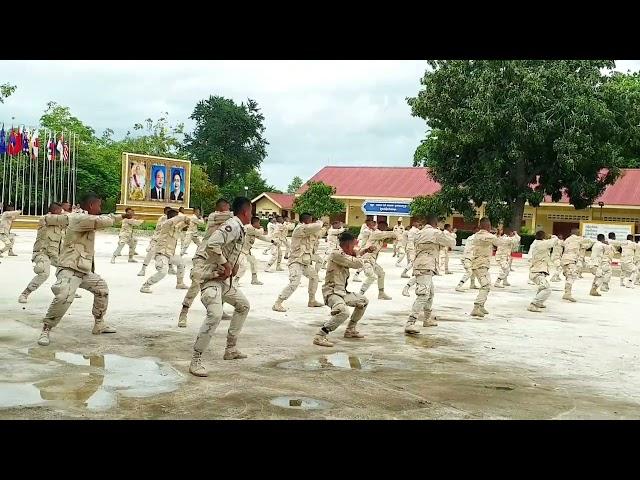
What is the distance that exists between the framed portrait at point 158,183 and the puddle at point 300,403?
3752 centimetres

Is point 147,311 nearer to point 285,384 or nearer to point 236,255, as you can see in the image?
point 236,255

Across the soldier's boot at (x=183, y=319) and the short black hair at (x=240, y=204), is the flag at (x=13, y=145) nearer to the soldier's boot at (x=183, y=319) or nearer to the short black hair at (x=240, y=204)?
the soldier's boot at (x=183, y=319)

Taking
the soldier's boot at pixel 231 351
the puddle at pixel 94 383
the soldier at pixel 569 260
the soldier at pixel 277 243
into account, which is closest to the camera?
the puddle at pixel 94 383

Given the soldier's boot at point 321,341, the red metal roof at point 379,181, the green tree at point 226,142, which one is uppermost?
the green tree at point 226,142

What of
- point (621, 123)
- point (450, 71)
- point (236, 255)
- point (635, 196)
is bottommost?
point (236, 255)

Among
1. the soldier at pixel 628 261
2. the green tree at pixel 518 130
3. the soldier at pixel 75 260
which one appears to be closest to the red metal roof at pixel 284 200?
the green tree at pixel 518 130

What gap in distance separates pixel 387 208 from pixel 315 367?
33.7 m

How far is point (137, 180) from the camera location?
40531 mm

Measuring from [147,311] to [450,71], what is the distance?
24.7 metres

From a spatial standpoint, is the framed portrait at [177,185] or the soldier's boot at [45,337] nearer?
the soldier's boot at [45,337]

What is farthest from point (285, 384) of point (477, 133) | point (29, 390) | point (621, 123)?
point (621, 123)

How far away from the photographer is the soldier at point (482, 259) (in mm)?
11487

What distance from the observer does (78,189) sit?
47031 mm

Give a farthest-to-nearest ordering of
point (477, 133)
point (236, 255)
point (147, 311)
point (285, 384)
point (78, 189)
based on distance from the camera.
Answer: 1. point (78, 189)
2. point (477, 133)
3. point (147, 311)
4. point (236, 255)
5. point (285, 384)
